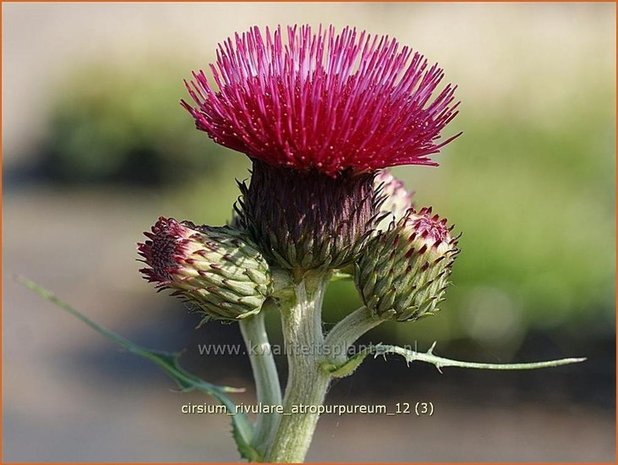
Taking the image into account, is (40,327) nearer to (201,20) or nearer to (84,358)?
(84,358)

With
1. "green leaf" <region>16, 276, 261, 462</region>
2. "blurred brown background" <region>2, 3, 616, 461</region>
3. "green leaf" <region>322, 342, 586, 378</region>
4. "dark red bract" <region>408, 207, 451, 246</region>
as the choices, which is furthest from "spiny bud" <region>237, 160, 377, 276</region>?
"blurred brown background" <region>2, 3, 616, 461</region>

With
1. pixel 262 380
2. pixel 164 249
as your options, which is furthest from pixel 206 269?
pixel 262 380

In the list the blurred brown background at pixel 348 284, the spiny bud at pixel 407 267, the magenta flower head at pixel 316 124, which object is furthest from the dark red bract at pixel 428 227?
the blurred brown background at pixel 348 284

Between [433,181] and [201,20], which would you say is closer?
[433,181]

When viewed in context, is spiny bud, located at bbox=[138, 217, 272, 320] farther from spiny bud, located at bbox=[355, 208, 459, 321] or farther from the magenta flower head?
spiny bud, located at bbox=[355, 208, 459, 321]

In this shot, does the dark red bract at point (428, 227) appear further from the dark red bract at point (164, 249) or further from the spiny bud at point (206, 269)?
the dark red bract at point (164, 249)

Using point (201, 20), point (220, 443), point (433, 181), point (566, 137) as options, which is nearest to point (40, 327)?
point (220, 443)
